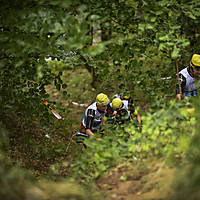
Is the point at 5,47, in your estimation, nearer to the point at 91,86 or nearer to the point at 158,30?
the point at 158,30

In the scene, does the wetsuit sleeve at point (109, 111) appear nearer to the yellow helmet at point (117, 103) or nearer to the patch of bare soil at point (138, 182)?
the yellow helmet at point (117, 103)

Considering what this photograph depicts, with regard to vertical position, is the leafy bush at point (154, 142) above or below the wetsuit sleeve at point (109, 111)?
below

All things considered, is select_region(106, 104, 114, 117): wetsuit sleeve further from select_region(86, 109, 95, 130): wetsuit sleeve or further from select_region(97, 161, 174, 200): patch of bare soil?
select_region(97, 161, 174, 200): patch of bare soil

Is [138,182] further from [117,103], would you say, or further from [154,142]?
[117,103]

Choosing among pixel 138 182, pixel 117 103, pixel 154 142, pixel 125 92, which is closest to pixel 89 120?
pixel 117 103

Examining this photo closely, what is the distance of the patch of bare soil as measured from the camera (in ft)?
8.78

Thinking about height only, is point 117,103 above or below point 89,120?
above

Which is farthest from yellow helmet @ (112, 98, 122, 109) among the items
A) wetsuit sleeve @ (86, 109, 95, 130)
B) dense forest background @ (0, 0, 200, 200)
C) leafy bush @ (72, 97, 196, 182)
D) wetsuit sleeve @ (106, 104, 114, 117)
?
leafy bush @ (72, 97, 196, 182)

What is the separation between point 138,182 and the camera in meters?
3.20

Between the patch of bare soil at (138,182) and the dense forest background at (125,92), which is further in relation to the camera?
the patch of bare soil at (138,182)

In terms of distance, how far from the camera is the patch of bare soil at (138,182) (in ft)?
8.78

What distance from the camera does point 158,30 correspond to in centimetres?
369

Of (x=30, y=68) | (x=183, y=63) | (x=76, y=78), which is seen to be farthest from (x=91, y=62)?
(x=76, y=78)

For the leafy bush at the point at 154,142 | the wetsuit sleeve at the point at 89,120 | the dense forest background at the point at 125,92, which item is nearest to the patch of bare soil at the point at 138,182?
the dense forest background at the point at 125,92
